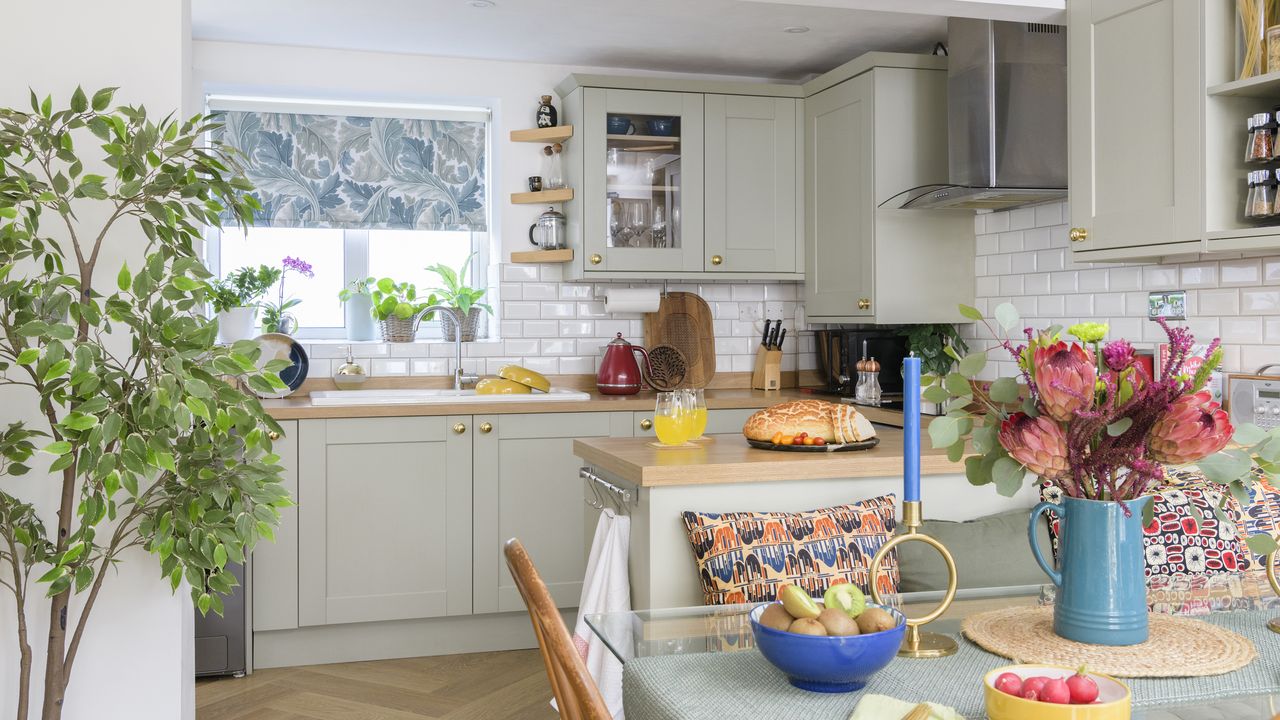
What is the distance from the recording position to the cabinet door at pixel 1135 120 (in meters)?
2.72

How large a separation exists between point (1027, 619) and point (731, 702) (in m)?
0.53

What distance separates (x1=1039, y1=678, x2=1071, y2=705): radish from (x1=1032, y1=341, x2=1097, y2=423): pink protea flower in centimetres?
35

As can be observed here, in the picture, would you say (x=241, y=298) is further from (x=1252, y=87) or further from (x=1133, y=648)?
(x=1133, y=648)

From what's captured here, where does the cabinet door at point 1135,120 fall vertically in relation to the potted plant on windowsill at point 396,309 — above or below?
above

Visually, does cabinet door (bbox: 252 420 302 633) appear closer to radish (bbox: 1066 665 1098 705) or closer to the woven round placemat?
the woven round placemat

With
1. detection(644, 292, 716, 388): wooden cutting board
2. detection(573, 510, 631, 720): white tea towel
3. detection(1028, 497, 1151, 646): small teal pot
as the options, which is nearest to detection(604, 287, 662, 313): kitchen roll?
detection(644, 292, 716, 388): wooden cutting board

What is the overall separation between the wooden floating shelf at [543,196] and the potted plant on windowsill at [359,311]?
2.36 feet

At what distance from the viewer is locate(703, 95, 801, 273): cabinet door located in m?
4.52

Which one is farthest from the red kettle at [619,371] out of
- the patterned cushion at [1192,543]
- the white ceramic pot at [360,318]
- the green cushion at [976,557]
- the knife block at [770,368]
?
the patterned cushion at [1192,543]

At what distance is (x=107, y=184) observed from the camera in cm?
224

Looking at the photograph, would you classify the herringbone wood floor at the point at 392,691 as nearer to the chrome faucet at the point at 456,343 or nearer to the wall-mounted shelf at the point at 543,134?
the chrome faucet at the point at 456,343

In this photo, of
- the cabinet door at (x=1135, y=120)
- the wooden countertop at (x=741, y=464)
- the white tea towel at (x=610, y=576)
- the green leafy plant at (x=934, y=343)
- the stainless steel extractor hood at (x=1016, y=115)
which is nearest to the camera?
the wooden countertop at (x=741, y=464)

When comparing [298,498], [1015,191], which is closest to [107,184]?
[298,498]

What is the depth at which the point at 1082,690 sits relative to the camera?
1.04 meters
